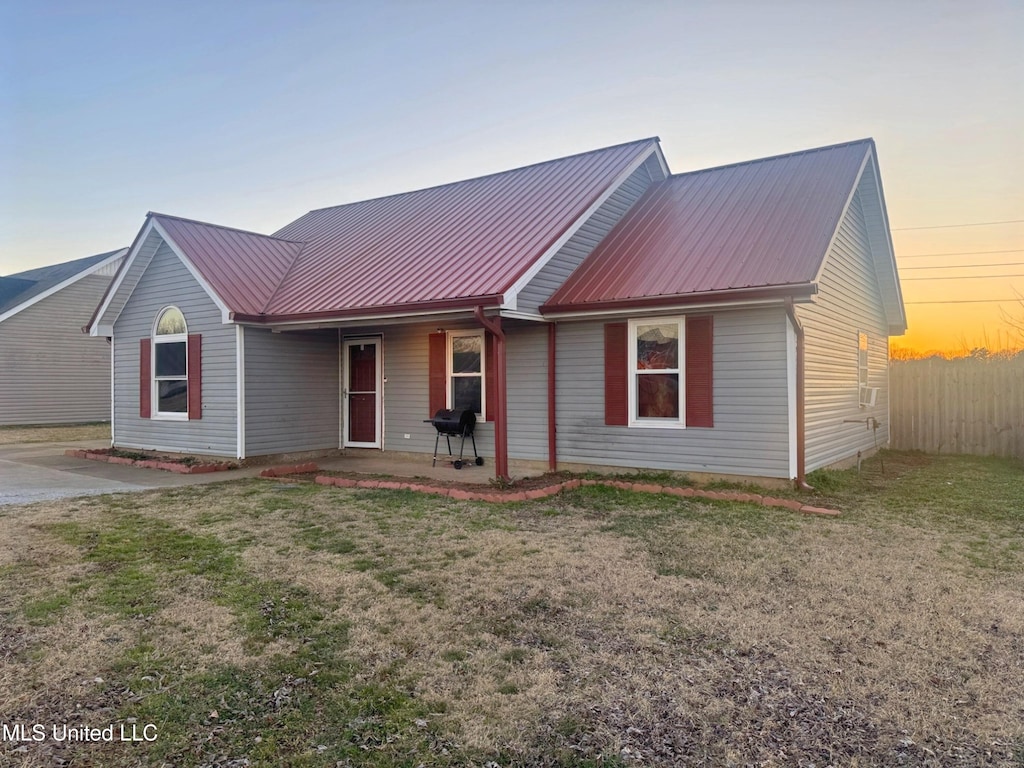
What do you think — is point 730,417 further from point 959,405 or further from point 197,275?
point 197,275

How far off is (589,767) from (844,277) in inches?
410

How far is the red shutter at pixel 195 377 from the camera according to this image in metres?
11.4

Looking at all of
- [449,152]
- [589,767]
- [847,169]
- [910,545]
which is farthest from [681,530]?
[449,152]

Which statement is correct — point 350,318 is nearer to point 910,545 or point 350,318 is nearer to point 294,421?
point 294,421

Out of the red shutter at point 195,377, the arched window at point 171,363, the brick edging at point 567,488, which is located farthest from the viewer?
the arched window at point 171,363

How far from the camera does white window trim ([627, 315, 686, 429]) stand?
8781mm

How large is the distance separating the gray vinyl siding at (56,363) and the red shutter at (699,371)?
1944 centimetres

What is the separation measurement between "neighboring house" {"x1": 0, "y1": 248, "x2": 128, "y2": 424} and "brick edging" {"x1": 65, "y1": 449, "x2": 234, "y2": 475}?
9.17m

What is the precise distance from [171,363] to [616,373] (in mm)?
8467

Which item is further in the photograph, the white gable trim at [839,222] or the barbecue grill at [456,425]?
the barbecue grill at [456,425]

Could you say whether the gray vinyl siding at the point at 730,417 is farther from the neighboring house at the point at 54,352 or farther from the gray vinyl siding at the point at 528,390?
the neighboring house at the point at 54,352

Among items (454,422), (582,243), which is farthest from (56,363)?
(582,243)

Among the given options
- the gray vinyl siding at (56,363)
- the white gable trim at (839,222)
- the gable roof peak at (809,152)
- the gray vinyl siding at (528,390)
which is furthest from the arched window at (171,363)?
the white gable trim at (839,222)

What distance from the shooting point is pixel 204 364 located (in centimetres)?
1135
